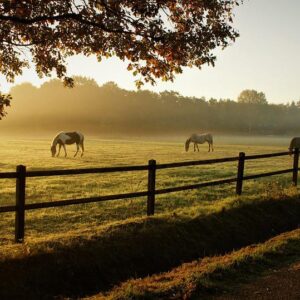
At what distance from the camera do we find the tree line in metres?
112

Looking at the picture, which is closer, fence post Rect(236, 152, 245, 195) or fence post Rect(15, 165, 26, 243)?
fence post Rect(15, 165, 26, 243)

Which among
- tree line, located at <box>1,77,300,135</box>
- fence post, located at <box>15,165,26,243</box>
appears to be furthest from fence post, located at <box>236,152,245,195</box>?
tree line, located at <box>1,77,300,135</box>

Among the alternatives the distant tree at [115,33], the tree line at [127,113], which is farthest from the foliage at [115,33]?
the tree line at [127,113]

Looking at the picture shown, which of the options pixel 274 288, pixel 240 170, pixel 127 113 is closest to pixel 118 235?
pixel 274 288

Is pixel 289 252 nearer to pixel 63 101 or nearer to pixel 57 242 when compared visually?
pixel 57 242

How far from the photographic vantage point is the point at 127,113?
123750mm

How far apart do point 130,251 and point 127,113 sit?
381ft

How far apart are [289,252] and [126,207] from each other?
5482 millimetres

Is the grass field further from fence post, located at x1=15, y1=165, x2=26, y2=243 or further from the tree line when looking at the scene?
the tree line

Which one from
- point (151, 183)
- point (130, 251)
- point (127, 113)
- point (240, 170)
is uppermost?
point (127, 113)

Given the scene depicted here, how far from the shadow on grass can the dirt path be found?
6.78 ft

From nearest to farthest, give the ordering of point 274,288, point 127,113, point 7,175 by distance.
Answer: point 274,288
point 7,175
point 127,113

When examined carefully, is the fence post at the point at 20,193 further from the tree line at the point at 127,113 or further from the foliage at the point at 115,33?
the tree line at the point at 127,113

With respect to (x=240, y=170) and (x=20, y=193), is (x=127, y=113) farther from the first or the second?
(x=20, y=193)
